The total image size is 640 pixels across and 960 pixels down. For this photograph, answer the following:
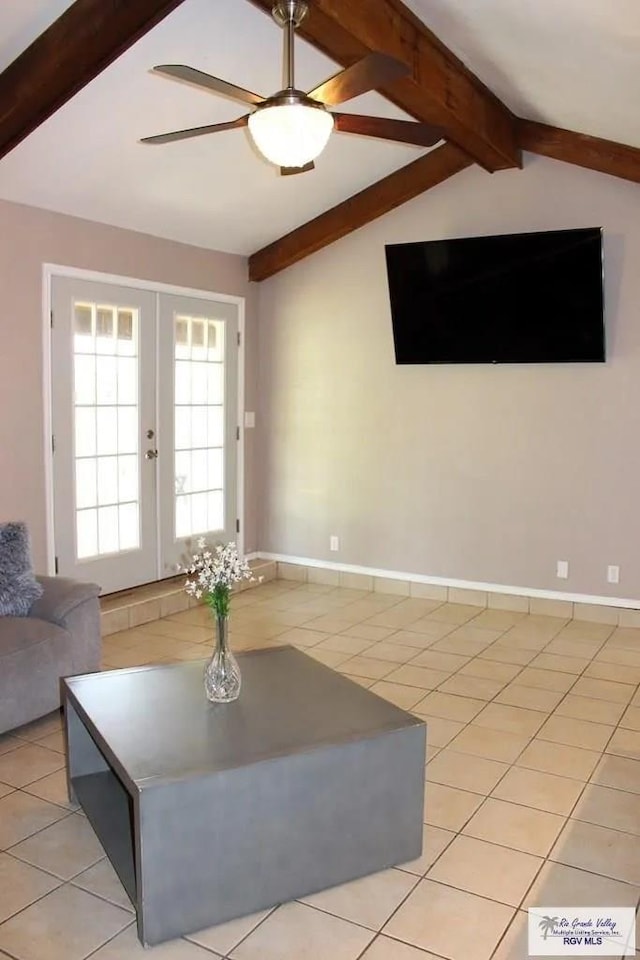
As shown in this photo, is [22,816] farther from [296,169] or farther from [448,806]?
[296,169]

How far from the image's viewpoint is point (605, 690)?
3832mm

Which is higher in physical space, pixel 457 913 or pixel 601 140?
pixel 601 140

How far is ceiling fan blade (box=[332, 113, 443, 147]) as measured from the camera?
279 centimetres

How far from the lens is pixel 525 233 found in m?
4.83

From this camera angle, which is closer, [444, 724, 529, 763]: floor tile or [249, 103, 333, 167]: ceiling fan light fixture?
[249, 103, 333, 167]: ceiling fan light fixture

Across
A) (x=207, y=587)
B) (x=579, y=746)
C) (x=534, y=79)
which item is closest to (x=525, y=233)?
(x=534, y=79)

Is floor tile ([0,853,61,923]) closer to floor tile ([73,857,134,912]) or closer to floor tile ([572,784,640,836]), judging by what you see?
floor tile ([73,857,134,912])

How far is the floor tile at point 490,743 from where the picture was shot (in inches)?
124

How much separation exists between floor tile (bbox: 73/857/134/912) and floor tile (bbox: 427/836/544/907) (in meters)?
0.91

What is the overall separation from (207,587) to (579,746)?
1.79 meters

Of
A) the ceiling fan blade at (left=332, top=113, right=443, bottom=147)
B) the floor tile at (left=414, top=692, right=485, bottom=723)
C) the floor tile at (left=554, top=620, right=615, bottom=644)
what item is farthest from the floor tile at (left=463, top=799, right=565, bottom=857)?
the ceiling fan blade at (left=332, top=113, right=443, bottom=147)

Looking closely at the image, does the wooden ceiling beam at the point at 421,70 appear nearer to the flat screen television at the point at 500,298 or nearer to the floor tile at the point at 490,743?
the flat screen television at the point at 500,298

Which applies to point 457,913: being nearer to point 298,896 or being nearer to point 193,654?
Result: point 298,896

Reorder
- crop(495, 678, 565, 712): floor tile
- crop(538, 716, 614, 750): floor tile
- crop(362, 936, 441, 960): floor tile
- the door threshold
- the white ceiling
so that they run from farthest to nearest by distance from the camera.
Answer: the door threshold
crop(495, 678, 565, 712): floor tile
crop(538, 716, 614, 750): floor tile
the white ceiling
crop(362, 936, 441, 960): floor tile
